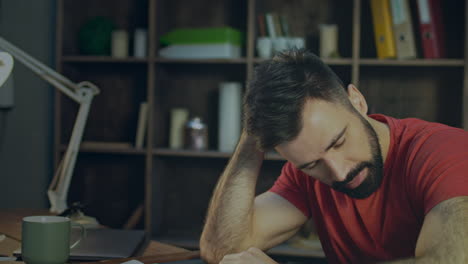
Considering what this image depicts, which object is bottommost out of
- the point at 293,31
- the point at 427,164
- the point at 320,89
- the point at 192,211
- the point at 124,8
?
the point at 192,211

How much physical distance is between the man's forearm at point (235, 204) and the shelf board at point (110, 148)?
1.16 metres

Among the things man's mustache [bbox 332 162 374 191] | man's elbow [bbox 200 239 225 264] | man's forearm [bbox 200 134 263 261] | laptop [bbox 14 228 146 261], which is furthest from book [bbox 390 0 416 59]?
laptop [bbox 14 228 146 261]

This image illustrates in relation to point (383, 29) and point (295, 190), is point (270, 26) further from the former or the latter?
point (295, 190)

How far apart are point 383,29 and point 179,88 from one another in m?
1.07

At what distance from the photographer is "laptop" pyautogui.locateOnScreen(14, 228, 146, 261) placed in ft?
3.84

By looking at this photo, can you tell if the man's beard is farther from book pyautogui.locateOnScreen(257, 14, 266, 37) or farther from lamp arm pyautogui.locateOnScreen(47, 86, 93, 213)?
book pyautogui.locateOnScreen(257, 14, 266, 37)

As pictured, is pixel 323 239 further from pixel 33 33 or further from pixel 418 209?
pixel 33 33

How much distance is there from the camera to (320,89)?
1208 millimetres

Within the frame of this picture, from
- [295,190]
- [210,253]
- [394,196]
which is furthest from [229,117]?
[394,196]

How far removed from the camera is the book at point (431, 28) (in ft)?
7.96

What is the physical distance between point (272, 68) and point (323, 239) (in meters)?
0.56

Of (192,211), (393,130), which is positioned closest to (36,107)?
(192,211)

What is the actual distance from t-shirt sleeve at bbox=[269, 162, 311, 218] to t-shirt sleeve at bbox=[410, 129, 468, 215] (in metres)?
0.44

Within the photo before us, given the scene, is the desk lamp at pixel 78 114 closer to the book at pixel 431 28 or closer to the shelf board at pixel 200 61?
the shelf board at pixel 200 61
